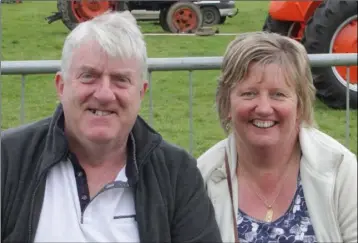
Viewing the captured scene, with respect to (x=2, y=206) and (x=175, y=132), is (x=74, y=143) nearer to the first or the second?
(x=2, y=206)

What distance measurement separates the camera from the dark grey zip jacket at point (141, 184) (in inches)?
98.1

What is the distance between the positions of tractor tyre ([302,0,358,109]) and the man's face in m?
4.39

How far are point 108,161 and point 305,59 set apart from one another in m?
0.72

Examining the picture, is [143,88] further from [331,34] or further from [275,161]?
[331,34]

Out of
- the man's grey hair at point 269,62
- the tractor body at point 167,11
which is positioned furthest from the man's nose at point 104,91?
the man's grey hair at point 269,62

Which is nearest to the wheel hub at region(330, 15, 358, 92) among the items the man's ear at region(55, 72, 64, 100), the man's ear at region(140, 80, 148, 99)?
the man's ear at region(140, 80, 148, 99)

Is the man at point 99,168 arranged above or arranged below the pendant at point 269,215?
above

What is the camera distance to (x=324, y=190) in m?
2.67

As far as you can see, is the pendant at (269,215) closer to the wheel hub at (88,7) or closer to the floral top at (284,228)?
the floral top at (284,228)

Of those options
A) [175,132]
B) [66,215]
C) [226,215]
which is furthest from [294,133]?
[175,132]

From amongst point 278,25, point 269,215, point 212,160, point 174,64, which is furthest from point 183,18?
point 269,215

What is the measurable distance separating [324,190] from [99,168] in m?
0.71

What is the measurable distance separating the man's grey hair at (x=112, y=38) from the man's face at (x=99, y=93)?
2 centimetres

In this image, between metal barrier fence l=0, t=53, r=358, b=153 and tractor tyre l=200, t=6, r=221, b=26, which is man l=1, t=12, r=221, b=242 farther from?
tractor tyre l=200, t=6, r=221, b=26
